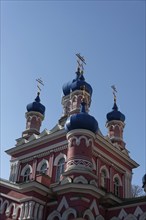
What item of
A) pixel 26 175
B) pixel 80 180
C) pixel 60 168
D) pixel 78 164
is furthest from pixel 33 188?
pixel 26 175

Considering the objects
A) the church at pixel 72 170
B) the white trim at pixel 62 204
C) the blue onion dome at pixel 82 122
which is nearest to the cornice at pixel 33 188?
the church at pixel 72 170

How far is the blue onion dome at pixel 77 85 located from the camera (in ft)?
66.6

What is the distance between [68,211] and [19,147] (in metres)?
6.16

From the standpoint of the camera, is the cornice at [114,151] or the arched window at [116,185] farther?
the arched window at [116,185]

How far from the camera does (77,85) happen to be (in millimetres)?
20312

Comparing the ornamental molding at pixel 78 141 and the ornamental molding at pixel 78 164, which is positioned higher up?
the ornamental molding at pixel 78 141

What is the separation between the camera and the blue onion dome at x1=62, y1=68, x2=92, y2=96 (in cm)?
2030

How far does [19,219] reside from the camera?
1468 centimetres

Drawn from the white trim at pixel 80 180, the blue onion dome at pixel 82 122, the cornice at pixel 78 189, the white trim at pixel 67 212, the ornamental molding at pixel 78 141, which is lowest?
the white trim at pixel 67 212

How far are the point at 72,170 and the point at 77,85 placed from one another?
241 inches

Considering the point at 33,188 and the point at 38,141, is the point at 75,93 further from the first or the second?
the point at 33,188

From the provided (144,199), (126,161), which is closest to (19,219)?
(144,199)

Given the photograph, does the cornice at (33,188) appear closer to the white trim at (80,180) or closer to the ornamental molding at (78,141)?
the white trim at (80,180)

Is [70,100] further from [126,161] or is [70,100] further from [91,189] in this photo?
[91,189]
